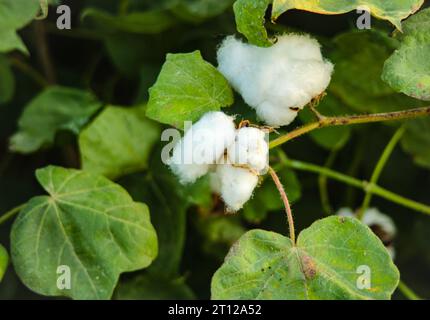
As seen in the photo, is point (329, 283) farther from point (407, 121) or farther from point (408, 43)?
point (407, 121)

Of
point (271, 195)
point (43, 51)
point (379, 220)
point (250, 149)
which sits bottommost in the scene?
point (379, 220)

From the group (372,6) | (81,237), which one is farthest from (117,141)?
(372,6)

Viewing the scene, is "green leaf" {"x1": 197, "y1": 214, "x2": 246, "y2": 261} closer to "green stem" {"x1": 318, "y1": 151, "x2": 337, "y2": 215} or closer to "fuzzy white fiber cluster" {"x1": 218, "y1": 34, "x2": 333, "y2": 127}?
"green stem" {"x1": 318, "y1": 151, "x2": 337, "y2": 215}

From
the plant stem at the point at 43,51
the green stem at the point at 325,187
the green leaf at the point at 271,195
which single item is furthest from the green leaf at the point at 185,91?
the plant stem at the point at 43,51

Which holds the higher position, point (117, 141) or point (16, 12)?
point (16, 12)

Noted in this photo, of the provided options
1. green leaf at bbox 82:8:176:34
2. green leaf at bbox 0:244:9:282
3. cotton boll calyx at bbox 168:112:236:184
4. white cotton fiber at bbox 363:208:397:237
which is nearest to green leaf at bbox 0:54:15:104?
green leaf at bbox 82:8:176:34

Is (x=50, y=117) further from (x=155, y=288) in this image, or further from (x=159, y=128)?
(x=155, y=288)

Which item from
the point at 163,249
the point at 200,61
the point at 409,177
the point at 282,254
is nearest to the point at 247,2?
the point at 200,61
